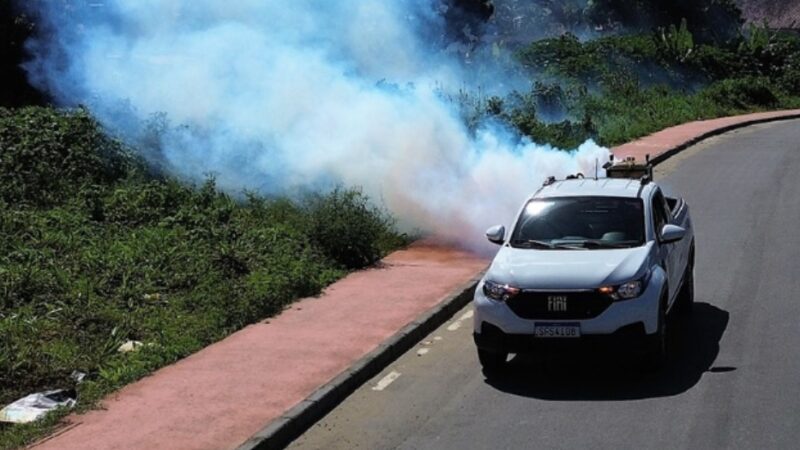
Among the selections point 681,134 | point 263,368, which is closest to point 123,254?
point 263,368

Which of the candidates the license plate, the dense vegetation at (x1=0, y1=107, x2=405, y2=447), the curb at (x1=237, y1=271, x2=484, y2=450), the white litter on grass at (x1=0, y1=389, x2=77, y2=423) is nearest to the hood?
the license plate

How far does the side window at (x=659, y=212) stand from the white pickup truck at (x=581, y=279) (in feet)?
0.11

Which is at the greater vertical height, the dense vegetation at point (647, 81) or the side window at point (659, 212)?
the dense vegetation at point (647, 81)

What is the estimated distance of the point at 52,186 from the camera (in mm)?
18438

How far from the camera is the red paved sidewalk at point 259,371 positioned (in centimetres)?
977

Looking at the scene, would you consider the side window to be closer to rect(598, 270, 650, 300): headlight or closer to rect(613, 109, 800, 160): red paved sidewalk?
rect(598, 270, 650, 300): headlight

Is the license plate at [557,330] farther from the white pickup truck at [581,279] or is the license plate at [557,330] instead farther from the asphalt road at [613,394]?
the asphalt road at [613,394]

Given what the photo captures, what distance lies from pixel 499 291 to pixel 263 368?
2.41 meters

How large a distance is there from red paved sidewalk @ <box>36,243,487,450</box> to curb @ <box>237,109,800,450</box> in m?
0.12

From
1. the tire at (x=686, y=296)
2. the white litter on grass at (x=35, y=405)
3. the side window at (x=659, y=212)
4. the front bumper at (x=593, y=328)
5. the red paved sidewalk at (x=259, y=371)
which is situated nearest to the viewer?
the red paved sidewalk at (x=259, y=371)

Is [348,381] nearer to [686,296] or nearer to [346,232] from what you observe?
[686,296]

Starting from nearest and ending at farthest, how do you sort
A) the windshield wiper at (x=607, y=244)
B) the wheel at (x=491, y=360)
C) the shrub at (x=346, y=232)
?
1. the wheel at (x=491, y=360)
2. the windshield wiper at (x=607, y=244)
3. the shrub at (x=346, y=232)

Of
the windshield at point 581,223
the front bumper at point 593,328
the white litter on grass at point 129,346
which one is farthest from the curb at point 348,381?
the white litter on grass at point 129,346

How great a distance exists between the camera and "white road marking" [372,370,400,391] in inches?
456
